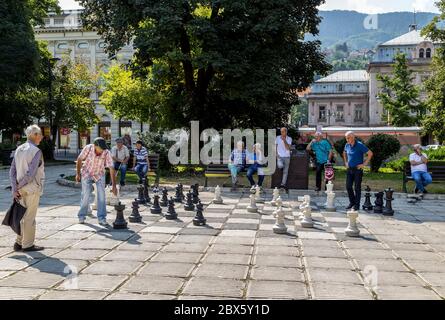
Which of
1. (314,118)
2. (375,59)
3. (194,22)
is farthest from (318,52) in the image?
(314,118)

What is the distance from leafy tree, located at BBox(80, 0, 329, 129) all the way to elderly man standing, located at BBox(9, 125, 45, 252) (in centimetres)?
1194

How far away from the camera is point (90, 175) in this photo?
9258mm

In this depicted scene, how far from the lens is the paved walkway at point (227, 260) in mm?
5137

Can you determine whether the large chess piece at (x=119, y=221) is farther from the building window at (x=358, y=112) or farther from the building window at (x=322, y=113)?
the building window at (x=322, y=113)

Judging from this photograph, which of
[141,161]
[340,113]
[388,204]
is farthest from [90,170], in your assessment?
[340,113]

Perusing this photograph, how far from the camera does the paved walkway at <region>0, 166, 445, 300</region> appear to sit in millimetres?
5137

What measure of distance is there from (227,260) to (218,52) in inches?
Result: 548

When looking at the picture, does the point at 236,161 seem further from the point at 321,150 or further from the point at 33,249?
the point at 33,249

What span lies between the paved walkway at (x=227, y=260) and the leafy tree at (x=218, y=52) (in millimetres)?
10736

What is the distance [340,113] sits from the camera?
89.2 meters

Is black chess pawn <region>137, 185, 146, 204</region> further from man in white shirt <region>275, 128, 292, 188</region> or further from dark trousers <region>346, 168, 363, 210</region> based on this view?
dark trousers <region>346, 168, 363, 210</region>

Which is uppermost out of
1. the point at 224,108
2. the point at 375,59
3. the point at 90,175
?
the point at 375,59

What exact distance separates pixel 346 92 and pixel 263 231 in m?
85.5
